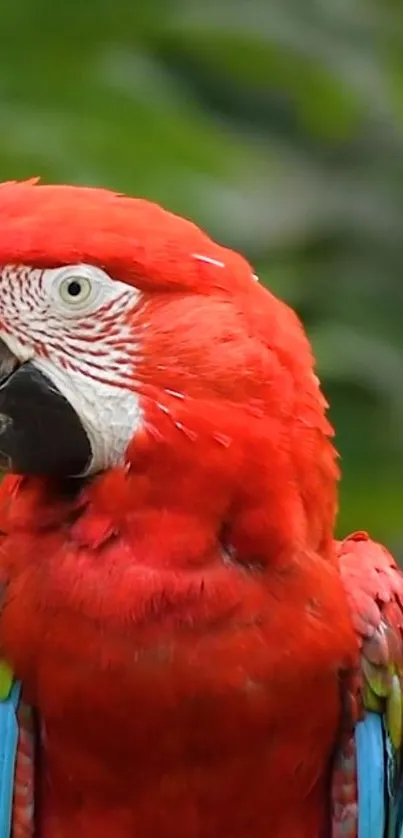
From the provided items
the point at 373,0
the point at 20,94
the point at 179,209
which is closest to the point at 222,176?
the point at 179,209

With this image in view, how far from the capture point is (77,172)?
4.51 feet

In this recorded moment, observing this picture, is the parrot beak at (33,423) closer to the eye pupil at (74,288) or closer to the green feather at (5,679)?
the eye pupil at (74,288)

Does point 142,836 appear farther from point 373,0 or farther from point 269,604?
point 373,0

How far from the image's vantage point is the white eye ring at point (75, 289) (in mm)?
1003

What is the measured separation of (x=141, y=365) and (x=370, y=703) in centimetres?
32

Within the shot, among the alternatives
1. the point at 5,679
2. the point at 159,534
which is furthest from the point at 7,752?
the point at 159,534

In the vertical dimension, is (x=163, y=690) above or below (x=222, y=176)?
below

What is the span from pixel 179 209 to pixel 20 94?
0.20 meters

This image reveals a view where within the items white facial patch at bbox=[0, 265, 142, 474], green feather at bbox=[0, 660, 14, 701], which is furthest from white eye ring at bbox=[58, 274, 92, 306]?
green feather at bbox=[0, 660, 14, 701]

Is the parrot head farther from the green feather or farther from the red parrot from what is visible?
the green feather

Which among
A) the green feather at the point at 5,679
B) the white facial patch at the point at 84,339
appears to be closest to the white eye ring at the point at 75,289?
the white facial patch at the point at 84,339

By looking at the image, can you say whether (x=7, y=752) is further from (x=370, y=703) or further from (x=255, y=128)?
(x=255, y=128)

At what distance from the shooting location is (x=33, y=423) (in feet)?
3.38

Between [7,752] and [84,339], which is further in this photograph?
[7,752]
